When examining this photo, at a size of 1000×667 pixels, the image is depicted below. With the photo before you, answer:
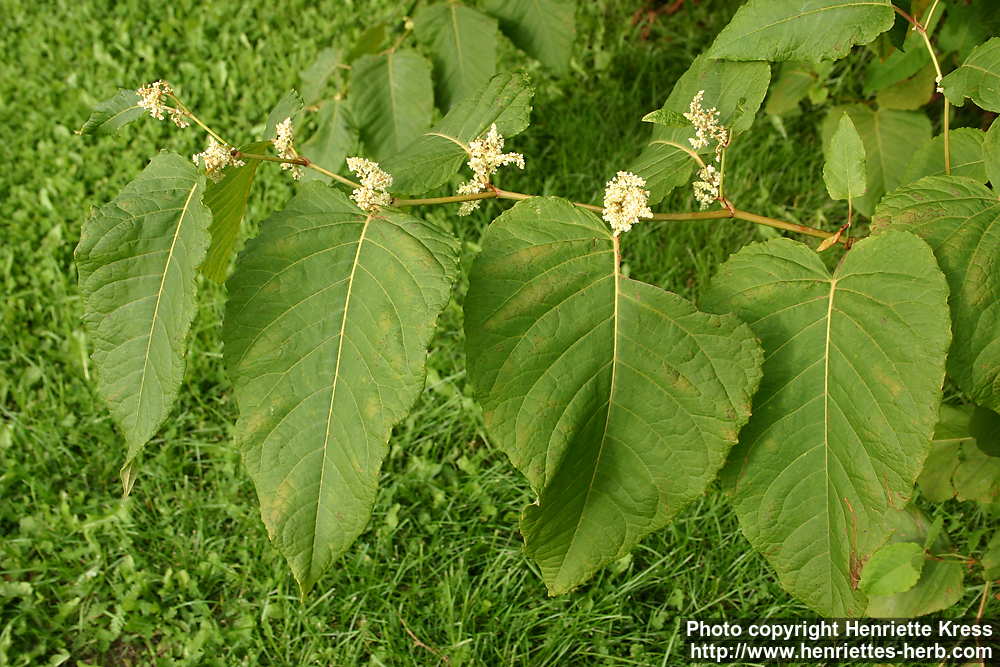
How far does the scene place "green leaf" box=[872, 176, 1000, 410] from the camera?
1211 millimetres

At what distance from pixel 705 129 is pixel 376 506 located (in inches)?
67.3

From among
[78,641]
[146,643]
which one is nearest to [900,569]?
[146,643]

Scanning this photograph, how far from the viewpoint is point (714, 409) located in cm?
119

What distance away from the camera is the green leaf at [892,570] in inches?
67.0

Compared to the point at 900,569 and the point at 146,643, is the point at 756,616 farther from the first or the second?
the point at 146,643

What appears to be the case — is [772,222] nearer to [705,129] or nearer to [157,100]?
[705,129]

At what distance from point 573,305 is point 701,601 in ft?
5.09

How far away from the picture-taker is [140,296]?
3.96ft

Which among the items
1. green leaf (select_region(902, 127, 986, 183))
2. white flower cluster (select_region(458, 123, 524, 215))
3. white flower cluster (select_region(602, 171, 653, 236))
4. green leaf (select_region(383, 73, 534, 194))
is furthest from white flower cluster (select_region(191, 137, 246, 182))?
green leaf (select_region(902, 127, 986, 183))

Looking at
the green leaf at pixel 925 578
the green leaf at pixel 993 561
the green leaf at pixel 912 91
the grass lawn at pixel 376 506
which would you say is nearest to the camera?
the green leaf at pixel 993 561

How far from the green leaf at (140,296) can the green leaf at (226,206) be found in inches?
3.4

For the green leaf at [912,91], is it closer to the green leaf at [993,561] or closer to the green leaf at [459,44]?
the green leaf at [459,44]

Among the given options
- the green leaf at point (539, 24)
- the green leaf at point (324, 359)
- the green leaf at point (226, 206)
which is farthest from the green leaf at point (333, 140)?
the green leaf at point (324, 359)

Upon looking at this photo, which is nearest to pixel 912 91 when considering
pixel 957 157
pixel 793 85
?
pixel 793 85
